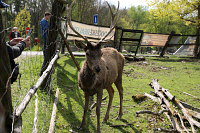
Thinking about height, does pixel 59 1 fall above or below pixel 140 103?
above

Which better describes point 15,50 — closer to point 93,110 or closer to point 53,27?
point 53,27

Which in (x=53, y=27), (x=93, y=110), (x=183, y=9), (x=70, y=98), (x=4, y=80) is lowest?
(x=93, y=110)

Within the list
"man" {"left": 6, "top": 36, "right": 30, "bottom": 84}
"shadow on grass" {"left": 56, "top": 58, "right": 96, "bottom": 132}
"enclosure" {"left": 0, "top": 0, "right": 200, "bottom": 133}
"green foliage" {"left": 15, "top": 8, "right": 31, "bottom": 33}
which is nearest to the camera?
"enclosure" {"left": 0, "top": 0, "right": 200, "bottom": 133}

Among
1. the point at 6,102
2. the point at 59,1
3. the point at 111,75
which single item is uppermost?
the point at 59,1

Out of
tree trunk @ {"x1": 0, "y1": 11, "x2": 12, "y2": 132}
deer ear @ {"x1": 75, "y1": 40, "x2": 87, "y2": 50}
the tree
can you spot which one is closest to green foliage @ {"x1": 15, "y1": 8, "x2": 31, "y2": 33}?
deer ear @ {"x1": 75, "y1": 40, "x2": 87, "y2": 50}

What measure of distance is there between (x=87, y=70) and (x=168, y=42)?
1456cm

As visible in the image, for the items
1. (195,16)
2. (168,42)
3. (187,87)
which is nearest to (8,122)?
(187,87)

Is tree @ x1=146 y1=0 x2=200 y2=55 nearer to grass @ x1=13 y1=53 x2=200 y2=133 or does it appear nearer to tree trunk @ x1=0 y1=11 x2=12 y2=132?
grass @ x1=13 y1=53 x2=200 y2=133

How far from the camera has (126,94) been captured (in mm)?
6797

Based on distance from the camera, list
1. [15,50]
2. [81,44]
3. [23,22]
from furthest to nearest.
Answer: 1. [23,22]
2. [81,44]
3. [15,50]

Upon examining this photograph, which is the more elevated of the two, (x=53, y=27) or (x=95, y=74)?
(x=53, y=27)

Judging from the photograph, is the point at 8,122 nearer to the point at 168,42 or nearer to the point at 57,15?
the point at 57,15

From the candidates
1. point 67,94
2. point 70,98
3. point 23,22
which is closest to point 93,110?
point 70,98

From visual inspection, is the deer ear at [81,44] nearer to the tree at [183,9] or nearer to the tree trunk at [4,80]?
the tree trunk at [4,80]
